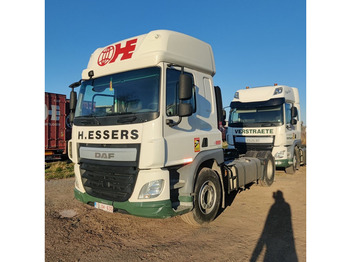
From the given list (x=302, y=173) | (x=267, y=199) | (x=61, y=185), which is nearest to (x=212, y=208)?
(x=267, y=199)

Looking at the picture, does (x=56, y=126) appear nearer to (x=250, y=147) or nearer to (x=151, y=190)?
(x=250, y=147)

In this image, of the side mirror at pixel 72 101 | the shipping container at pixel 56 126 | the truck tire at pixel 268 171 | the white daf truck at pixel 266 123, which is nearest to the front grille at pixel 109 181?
the side mirror at pixel 72 101

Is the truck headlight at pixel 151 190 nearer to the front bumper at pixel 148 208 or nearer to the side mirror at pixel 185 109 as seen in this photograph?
the front bumper at pixel 148 208

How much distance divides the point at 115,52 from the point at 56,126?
29.2 feet

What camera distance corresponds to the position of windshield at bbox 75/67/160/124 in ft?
11.7

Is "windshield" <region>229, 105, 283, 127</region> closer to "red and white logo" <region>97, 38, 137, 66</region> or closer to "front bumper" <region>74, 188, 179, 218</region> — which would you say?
"red and white logo" <region>97, 38, 137, 66</region>

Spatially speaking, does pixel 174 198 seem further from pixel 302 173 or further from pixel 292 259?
pixel 302 173

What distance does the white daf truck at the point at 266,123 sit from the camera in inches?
305

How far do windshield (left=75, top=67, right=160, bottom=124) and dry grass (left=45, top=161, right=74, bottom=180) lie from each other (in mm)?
5802

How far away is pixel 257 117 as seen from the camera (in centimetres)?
819

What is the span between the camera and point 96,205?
12.5 feet

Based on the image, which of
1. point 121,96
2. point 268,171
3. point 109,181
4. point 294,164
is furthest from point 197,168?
point 294,164

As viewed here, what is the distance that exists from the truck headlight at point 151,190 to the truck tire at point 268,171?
448 centimetres

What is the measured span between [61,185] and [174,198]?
5.25 m
